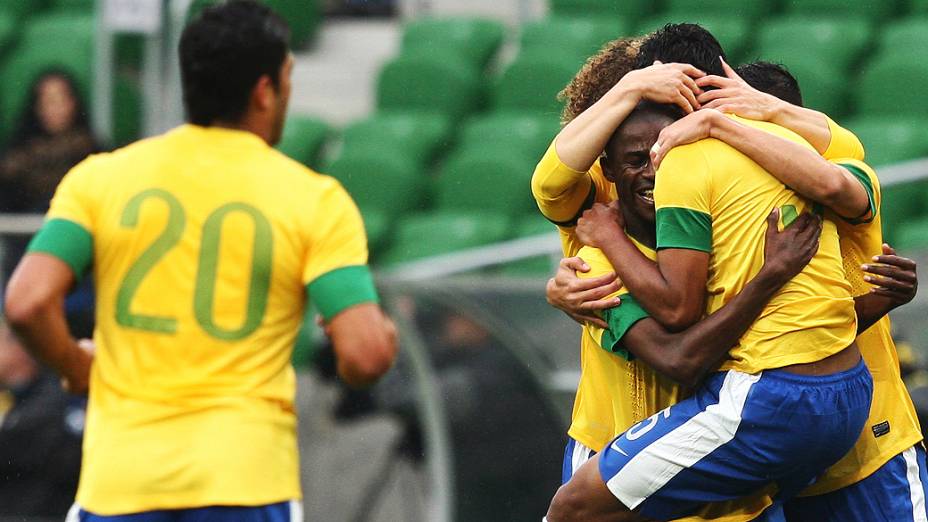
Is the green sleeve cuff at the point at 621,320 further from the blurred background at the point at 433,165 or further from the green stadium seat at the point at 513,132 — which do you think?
the green stadium seat at the point at 513,132

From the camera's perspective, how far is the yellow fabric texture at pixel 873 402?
3480 mm

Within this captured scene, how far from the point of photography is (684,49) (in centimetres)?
344

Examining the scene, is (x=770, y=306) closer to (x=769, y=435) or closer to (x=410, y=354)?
(x=769, y=435)

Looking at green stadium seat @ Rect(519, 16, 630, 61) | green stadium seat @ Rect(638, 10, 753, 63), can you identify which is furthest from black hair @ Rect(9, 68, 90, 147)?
green stadium seat @ Rect(638, 10, 753, 63)

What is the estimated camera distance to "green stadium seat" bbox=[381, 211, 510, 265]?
24.6ft

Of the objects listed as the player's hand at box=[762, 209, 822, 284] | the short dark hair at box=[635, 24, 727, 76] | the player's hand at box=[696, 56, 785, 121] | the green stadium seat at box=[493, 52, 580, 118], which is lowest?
the green stadium seat at box=[493, 52, 580, 118]

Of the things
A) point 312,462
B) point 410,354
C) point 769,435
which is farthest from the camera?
point 312,462

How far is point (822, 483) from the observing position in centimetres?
353

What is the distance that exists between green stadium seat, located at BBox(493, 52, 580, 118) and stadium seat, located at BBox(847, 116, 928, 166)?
1769 mm

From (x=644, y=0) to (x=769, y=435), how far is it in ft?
19.7

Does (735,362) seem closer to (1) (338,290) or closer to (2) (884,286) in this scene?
(2) (884,286)

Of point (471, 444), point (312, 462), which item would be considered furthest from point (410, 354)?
point (312, 462)

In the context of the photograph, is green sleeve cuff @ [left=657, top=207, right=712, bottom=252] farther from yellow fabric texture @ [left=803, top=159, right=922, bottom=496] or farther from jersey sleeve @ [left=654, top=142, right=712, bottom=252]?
yellow fabric texture @ [left=803, top=159, right=922, bottom=496]

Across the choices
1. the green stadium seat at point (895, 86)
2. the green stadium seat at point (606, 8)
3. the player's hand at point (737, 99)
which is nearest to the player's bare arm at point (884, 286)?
the player's hand at point (737, 99)
